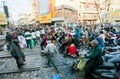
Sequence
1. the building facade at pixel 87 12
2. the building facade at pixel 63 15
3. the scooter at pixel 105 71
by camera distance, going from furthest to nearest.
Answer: the building facade at pixel 87 12 → the building facade at pixel 63 15 → the scooter at pixel 105 71

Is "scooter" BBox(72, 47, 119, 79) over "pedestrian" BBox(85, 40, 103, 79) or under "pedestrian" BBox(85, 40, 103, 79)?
under

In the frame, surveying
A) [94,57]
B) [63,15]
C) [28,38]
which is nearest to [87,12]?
[63,15]

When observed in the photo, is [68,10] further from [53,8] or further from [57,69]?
[57,69]

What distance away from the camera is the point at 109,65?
7.76 metres

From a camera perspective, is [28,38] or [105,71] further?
[28,38]

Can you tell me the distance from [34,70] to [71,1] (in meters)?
52.4

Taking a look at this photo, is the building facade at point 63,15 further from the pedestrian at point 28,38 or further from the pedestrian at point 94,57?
the pedestrian at point 94,57

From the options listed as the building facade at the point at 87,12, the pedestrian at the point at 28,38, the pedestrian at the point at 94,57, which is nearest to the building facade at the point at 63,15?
the building facade at the point at 87,12

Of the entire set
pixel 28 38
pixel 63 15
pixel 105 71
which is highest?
pixel 63 15

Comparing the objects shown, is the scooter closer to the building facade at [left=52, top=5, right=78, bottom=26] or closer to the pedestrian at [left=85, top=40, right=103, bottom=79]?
the pedestrian at [left=85, top=40, right=103, bottom=79]

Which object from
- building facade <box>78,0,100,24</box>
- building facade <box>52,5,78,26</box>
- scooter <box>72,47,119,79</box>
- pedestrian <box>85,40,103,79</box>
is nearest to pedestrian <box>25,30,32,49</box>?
pedestrian <box>85,40,103,79</box>

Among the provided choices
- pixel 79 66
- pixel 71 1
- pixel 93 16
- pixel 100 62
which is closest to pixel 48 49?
pixel 79 66

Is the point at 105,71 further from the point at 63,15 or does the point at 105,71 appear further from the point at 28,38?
the point at 63,15

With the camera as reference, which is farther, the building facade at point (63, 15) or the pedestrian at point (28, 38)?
the building facade at point (63, 15)
